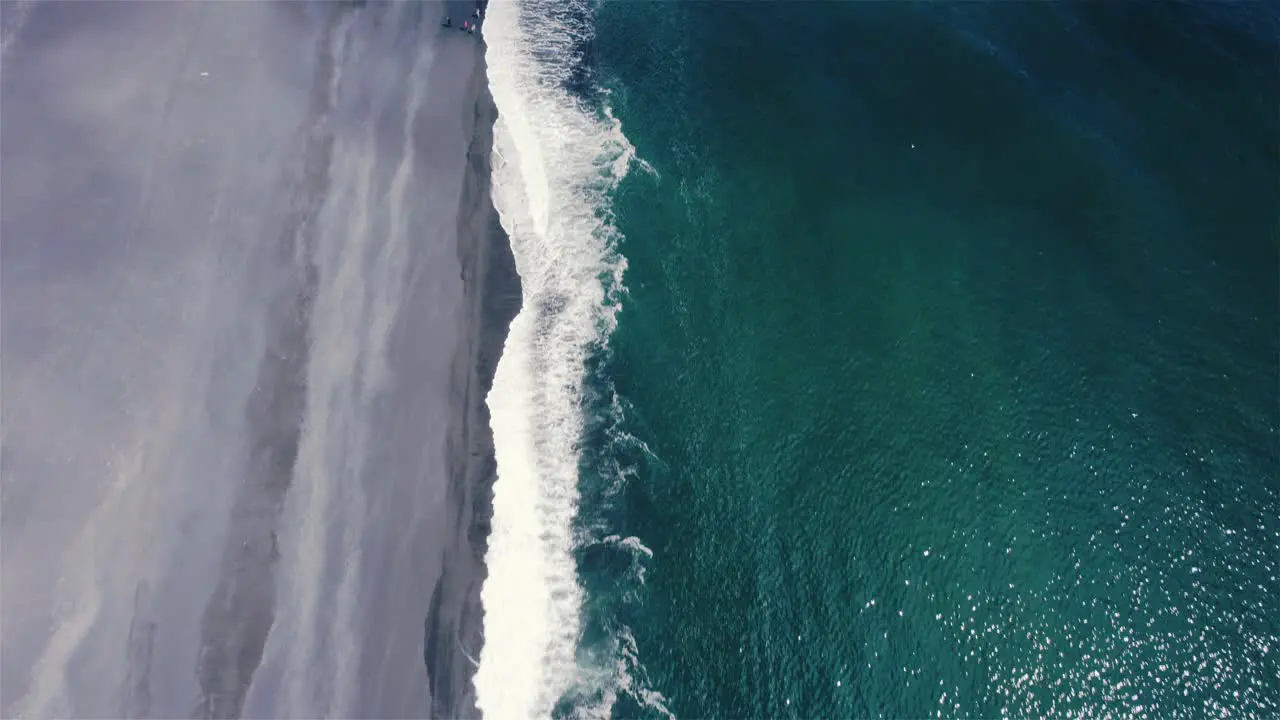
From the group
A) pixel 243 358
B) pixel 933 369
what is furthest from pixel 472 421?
pixel 933 369

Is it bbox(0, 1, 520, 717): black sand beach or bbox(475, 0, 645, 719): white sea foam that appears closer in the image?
bbox(0, 1, 520, 717): black sand beach

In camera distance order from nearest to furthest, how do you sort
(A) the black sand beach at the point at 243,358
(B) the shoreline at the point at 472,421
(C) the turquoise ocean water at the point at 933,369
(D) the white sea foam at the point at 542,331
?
(A) the black sand beach at the point at 243,358
(B) the shoreline at the point at 472,421
(D) the white sea foam at the point at 542,331
(C) the turquoise ocean water at the point at 933,369

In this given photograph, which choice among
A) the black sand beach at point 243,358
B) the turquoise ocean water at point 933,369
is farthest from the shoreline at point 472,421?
the turquoise ocean water at point 933,369

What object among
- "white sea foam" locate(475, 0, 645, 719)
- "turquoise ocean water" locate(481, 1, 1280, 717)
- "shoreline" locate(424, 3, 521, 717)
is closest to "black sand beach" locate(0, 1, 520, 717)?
"shoreline" locate(424, 3, 521, 717)

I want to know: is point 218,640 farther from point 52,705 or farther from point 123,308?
point 123,308

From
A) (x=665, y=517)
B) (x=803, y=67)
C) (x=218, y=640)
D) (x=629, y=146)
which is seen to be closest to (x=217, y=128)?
(x=629, y=146)

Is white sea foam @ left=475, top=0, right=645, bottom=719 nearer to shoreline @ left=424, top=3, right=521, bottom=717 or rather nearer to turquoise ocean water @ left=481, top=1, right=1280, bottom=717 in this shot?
shoreline @ left=424, top=3, right=521, bottom=717

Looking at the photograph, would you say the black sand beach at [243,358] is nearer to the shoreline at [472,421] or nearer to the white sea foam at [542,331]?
the shoreline at [472,421]
